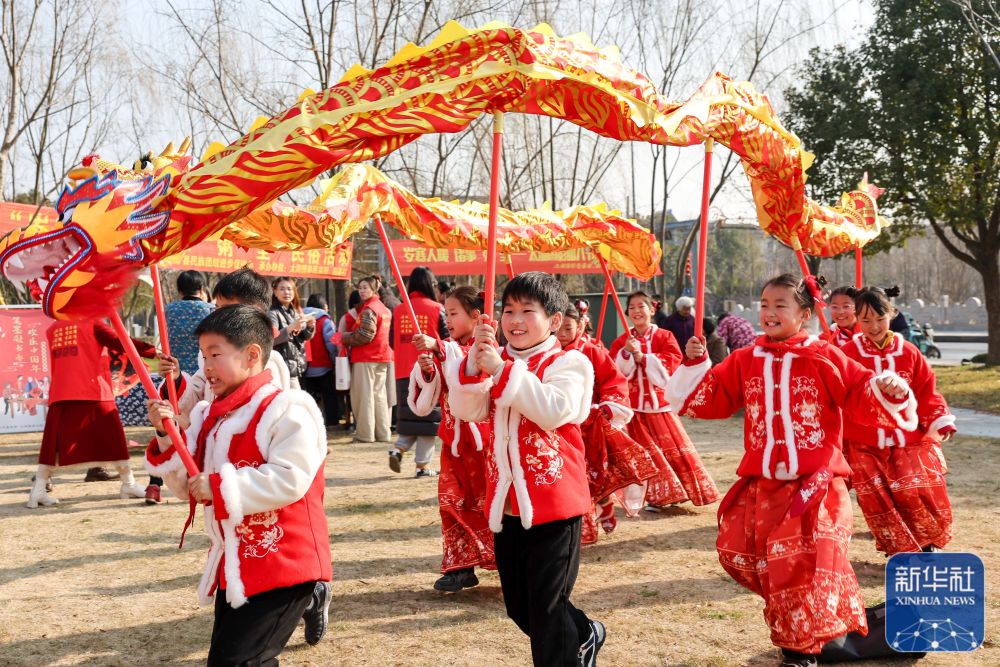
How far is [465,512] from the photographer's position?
15.3 ft

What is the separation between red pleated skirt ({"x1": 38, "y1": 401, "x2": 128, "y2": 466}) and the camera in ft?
22.2

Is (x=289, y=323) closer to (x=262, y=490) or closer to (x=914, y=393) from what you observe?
(x=914, y=393)

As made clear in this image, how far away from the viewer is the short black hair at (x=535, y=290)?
323 cm

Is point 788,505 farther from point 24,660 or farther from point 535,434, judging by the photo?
point 24,660

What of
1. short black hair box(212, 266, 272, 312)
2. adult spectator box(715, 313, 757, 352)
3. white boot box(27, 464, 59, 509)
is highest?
short black hair box(212, 266, 272, 312)

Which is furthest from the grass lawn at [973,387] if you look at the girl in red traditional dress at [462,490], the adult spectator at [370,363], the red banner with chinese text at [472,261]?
the girl in red traditional dress at [462,490]

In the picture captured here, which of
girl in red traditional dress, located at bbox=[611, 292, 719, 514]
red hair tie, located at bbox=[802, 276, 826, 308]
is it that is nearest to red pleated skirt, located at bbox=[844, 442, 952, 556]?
girl in red traditional dress, located at bbox=[611, 292, 719, 514]

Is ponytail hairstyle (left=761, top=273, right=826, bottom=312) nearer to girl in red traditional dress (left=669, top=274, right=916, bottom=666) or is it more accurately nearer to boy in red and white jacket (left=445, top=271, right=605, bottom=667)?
girl in red traditional dress (left=669, top=274, right=916, bottom=666)

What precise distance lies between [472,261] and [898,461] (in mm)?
11922

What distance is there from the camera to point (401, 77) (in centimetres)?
320

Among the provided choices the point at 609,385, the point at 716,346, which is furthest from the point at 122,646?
the point at 716,346

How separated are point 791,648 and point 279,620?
197cm

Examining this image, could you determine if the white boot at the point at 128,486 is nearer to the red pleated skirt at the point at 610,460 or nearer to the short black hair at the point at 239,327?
the red pleated skirt at the point at 610,460

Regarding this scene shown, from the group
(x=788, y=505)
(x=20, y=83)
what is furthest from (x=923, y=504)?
(x=20, y=83)
